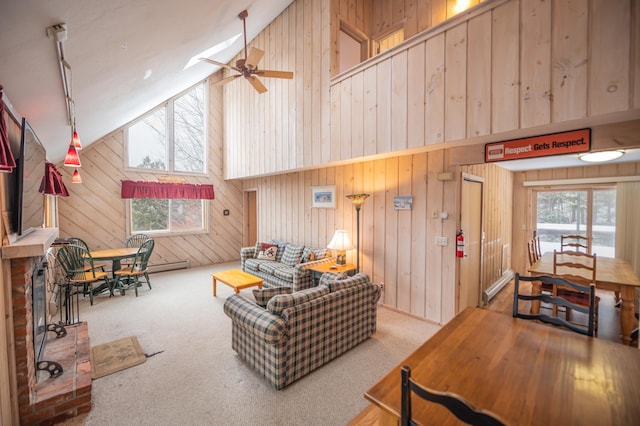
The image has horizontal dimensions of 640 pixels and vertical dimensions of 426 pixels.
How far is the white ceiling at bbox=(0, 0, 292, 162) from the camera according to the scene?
145cm

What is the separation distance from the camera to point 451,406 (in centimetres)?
85

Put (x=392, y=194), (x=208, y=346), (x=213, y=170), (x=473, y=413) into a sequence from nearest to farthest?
(x=473, y=413) < (x=208, y=346) < (x=392, y=194) < (x=213, y=170)

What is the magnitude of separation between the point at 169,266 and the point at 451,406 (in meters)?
7.16

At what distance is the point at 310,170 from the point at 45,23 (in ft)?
14.1

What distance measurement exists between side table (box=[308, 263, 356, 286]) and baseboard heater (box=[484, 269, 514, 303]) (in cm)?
226

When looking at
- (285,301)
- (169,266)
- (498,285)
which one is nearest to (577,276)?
(498,285)

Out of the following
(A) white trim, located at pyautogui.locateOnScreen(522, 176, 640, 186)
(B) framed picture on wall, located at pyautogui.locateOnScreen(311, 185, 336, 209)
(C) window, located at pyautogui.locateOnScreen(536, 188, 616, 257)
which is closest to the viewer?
(A) white trim, located at pyautogui.locateOnScreen(522, 176, 640, 186)

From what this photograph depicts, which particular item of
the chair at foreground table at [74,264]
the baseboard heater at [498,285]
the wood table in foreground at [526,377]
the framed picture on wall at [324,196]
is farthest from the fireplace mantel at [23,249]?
the baseboard heater at [498,285]

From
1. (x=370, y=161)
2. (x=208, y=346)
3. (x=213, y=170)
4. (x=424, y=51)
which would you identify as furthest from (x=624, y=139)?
(x=213, y=170)

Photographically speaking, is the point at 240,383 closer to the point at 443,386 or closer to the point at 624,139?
the point at 443,386

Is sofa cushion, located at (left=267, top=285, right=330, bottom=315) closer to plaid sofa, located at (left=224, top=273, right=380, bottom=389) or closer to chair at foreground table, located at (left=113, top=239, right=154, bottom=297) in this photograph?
plaid sofa, located at (left=224, top=273, right=380, bottom=389)

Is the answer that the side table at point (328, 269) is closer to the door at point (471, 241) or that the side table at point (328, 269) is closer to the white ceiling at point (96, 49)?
the door at point (471, 241)

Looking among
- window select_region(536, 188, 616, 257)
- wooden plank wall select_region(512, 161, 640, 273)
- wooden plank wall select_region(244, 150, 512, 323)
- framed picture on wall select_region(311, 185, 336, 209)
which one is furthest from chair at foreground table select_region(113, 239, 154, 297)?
window select_region(536, 188, 616, 257)

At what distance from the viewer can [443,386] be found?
1250 millimetres
